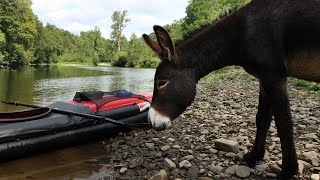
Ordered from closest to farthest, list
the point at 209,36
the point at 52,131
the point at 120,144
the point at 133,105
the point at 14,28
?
1. the point at 209,36
2. the point at 52,131
3. the point at 120,144
4. the point at 133,105
5. the point at 14,28

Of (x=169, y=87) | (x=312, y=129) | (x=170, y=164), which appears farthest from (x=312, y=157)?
(x=169, y=87)

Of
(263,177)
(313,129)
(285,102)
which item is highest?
(285,102)

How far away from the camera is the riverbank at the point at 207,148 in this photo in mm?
5098

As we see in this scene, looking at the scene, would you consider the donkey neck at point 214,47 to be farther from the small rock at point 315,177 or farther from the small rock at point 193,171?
the small rock at point 315,177

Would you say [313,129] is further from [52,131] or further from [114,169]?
[52,131]

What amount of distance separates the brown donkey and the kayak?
3920mm

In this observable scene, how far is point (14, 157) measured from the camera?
21.7ft

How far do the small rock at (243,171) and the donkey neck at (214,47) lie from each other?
5.92ft

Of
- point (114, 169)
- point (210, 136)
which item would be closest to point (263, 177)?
point (210, 136)

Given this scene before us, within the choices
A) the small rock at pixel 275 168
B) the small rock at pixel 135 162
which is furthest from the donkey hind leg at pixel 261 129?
the small rock at pixel 135 162

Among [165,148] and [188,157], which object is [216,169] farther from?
[165,148]

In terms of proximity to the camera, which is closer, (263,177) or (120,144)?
(263,177)

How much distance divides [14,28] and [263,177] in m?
70.9

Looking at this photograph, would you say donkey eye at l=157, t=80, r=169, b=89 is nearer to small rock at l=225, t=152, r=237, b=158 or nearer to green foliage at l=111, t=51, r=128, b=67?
small rock at l=225, t=152, r=237, b=158
